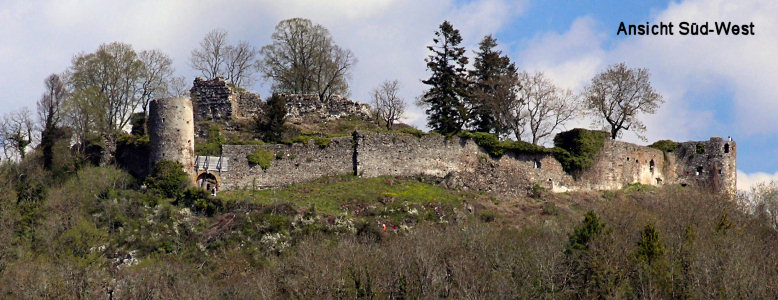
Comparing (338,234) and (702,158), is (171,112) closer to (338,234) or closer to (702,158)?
(338,234)

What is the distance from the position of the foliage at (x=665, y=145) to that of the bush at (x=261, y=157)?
78.3ft

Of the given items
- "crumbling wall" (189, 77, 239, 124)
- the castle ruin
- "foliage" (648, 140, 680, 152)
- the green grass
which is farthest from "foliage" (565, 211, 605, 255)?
"crumbling wall" (189, 77, 239, 124)

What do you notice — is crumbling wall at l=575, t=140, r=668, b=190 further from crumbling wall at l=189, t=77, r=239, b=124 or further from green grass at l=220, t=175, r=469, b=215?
crumbling wall at l=189, t=77, r=239, b=124

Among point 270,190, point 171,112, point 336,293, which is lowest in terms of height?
point 336,293

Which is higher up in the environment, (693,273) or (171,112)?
(171,112)

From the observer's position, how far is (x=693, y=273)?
120ft

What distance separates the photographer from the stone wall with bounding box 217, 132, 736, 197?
160ft

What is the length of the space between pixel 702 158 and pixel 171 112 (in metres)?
30.4

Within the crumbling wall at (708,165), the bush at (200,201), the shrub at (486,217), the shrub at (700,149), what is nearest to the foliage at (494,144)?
the shrub at (486,217)

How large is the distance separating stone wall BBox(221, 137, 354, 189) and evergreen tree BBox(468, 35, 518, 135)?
10.7 meters

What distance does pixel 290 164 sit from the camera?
48750mm

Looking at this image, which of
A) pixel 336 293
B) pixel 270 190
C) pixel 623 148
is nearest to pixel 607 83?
pixel 623 148

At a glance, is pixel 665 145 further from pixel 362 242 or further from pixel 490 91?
pixel 362 242

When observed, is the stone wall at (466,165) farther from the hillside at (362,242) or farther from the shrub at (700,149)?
the hillside at (362,242)
